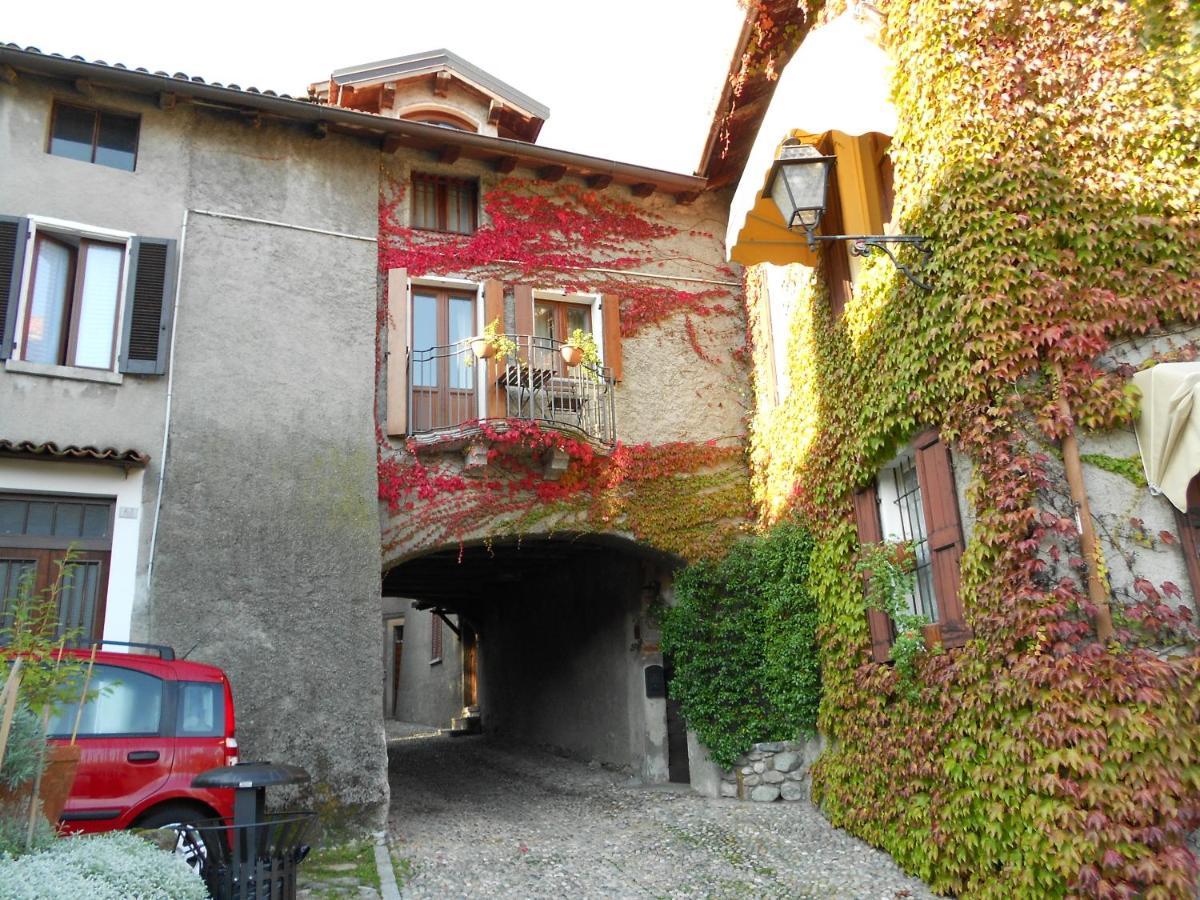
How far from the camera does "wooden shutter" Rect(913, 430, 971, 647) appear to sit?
25.4 ft

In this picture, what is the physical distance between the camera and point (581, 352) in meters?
11.4

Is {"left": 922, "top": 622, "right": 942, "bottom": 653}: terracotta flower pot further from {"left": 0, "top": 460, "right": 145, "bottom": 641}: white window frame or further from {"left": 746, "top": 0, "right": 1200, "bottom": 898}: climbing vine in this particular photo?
{"left": 0, "top": 460, "right": 145, "bottom": 641}: white window frame

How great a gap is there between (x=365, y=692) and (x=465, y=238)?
573 cm

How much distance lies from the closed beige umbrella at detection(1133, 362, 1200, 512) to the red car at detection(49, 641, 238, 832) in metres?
7.17

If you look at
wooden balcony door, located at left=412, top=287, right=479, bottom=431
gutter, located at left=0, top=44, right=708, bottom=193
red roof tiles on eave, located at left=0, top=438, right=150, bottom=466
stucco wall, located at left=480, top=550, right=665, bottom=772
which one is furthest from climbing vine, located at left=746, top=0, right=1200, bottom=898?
red roof tiles on eave, located at left=0, top=438, right=150, bottom=466

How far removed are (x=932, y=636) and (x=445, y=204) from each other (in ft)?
26.1

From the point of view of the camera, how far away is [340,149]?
11.5 m

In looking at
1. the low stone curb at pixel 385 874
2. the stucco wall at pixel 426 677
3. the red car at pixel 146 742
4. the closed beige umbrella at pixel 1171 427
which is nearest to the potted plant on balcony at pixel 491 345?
the red car at pixel 146 742

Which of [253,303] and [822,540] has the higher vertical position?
[253,303]

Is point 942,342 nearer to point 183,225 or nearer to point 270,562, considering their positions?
point 270,562

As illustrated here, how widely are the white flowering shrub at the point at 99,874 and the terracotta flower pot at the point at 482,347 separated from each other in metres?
6.46

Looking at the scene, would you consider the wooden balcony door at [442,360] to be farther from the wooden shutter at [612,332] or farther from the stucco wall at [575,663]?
the stucco wall at [575,663]

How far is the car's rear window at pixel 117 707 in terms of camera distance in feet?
22.5

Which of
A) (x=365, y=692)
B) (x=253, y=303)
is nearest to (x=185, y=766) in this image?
(x=365, y=692)
